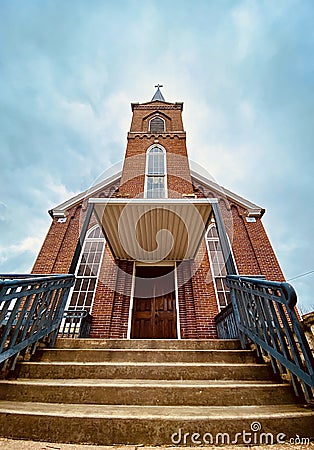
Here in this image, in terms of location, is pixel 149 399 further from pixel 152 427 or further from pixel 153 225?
pixel 153 225

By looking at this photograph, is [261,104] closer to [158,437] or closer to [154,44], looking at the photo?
[154,44]

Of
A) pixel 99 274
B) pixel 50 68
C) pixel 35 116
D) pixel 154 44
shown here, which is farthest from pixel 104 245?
pixel 35 116

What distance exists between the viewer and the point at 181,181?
777 centimetres

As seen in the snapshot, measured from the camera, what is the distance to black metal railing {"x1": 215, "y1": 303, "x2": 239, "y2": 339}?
3250 millimetres

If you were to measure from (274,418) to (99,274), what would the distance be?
217 inches

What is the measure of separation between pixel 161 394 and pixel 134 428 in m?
0.44

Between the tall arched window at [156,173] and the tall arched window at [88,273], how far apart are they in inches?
93.2

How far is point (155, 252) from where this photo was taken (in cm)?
620

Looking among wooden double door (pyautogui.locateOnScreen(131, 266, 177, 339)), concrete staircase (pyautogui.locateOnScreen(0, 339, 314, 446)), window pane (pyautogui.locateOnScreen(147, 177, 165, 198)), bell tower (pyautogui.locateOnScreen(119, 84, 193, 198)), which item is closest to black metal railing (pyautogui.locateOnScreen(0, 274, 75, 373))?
concrete staircase (pyautogui.locateOnScreen(0, 339, 314, 446))

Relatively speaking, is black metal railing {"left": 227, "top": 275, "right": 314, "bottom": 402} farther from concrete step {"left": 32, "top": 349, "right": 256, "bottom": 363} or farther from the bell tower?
the bell tower

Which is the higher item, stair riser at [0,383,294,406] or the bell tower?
the bell tower

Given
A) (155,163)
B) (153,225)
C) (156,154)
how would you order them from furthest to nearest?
(156,154)
(155,163)
(153,225)


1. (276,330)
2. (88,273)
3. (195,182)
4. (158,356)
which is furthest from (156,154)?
(276,330)

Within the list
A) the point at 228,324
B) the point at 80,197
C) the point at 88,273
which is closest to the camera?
the point at 228,324
